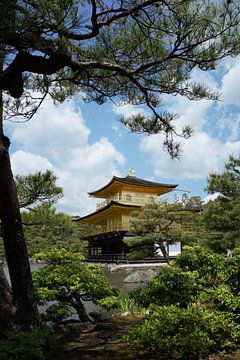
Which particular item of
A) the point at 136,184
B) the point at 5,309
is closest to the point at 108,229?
the point at 136,184

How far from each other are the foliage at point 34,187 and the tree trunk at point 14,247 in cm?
97

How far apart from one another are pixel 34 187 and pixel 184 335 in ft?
6.62

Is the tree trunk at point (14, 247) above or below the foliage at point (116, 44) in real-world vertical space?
below

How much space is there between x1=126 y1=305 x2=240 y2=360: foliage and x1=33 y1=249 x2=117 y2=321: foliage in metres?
0.83

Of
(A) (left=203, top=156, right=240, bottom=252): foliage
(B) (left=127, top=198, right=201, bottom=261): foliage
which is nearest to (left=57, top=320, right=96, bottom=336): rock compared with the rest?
(A) (left=203, top=156, right=240, bottom=252): foliage

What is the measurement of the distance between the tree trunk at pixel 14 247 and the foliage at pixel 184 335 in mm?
765

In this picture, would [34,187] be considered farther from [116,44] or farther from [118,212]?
[118,212]

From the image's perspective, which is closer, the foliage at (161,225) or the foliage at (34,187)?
the foliage at (34,187)

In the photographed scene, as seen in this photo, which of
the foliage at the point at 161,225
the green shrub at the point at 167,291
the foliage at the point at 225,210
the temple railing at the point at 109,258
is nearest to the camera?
the green shrub at the point at 167,291

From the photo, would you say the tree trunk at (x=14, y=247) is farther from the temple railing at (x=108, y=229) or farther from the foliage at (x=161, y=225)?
the temple railing at (x=108, y=229)

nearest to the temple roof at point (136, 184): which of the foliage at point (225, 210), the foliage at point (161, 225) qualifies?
the foliage at point (161, 225)

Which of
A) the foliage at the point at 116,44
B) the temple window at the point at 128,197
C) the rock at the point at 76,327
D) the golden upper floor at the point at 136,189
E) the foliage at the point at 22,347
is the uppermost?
the golden upper floor at the point at 136,189

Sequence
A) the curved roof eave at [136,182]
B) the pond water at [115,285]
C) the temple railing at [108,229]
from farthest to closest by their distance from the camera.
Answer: the curved roof eave at [136,182] < the temple railing at [108,229] < the pond water at [115,285]

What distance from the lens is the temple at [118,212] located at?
2025 cm
